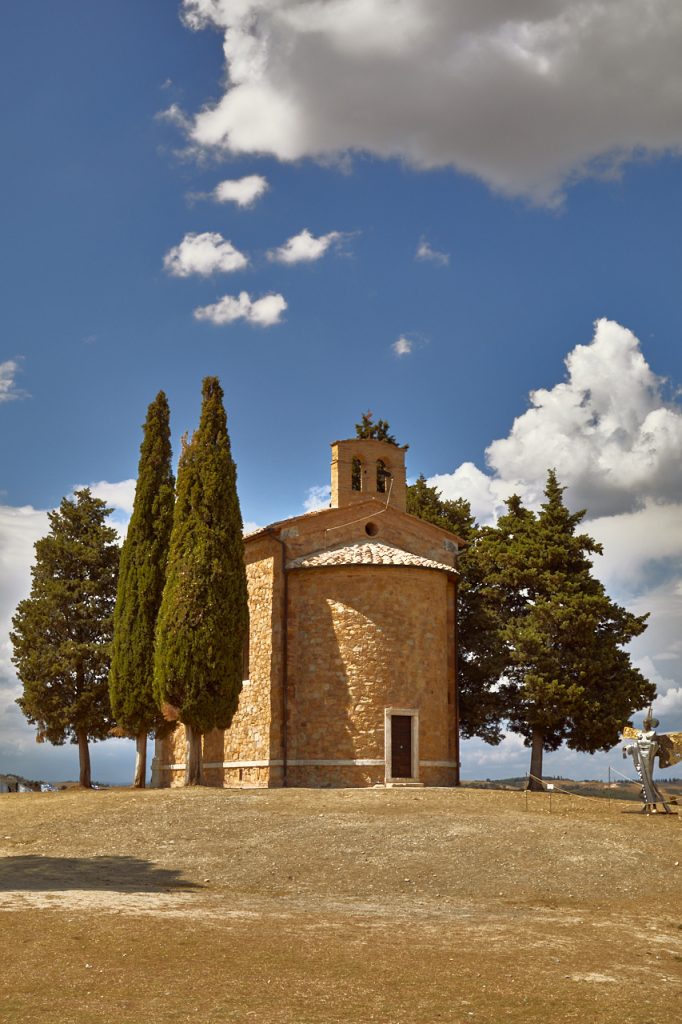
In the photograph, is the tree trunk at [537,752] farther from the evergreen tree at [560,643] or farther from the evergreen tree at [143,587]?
the evergreen tree at [143,587]

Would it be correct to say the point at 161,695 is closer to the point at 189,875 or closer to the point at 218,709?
the point at 218,709

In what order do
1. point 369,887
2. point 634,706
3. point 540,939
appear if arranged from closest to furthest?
point 540,939, point 369,887, point 634,706

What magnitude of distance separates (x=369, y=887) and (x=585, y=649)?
2337cm

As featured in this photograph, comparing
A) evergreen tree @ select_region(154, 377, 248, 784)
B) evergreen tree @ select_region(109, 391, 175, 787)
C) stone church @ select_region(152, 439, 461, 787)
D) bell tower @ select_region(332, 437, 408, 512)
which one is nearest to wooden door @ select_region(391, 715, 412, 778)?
stone church @ select_region(152, 439, 461, 787)

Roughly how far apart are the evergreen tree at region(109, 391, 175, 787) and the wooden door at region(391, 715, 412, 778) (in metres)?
7.87

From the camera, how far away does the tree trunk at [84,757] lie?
129 ft

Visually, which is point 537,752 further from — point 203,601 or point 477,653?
point 203,601

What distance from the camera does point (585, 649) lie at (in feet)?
128

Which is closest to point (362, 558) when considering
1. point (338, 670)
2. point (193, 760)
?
point (338, 670)

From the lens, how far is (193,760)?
1194 inches

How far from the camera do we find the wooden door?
1264 inches

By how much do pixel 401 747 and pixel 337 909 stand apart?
17.0 meters

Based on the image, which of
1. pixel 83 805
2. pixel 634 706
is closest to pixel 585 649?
pixel 634 706

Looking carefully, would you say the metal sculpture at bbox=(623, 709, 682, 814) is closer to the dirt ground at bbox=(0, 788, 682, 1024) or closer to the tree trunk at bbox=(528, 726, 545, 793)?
the dirt ground at bbox=(0, 788, 682, 1024)
